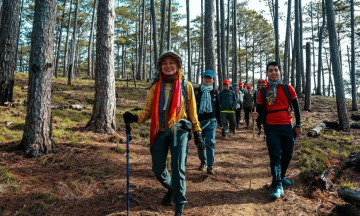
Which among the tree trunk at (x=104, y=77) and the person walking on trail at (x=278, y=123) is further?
the tree trunk at (x=104, y=77)

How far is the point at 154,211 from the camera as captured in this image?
334cm

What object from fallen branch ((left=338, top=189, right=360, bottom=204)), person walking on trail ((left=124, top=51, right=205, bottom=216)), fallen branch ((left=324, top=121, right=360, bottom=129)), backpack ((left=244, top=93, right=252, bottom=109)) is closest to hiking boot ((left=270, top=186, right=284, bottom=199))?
fallen branch ((left=338, top=189, right=360, bottom=204))

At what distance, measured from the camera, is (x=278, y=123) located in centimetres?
411

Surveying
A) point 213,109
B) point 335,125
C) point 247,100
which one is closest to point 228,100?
point 247,100

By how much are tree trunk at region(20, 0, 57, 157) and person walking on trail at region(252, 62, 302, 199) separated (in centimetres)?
436

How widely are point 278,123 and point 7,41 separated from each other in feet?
29.1

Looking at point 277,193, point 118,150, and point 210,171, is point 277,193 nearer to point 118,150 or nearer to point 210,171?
point 210,171

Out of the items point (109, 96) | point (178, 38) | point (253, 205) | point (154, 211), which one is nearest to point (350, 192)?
point (253, 205)

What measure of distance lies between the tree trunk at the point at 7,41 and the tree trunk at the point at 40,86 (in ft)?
13.6

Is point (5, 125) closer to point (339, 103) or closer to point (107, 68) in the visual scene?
point (107, 68)

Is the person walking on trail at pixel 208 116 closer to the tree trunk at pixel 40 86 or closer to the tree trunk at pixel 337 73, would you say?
the tree trunk at pixel 40 86

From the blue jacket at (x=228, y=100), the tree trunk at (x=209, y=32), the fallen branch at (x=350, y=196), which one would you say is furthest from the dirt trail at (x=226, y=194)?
the tree trunk at (x=209, y=32)

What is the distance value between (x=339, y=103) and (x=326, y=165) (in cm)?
679

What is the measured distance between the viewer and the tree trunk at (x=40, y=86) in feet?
15.4
